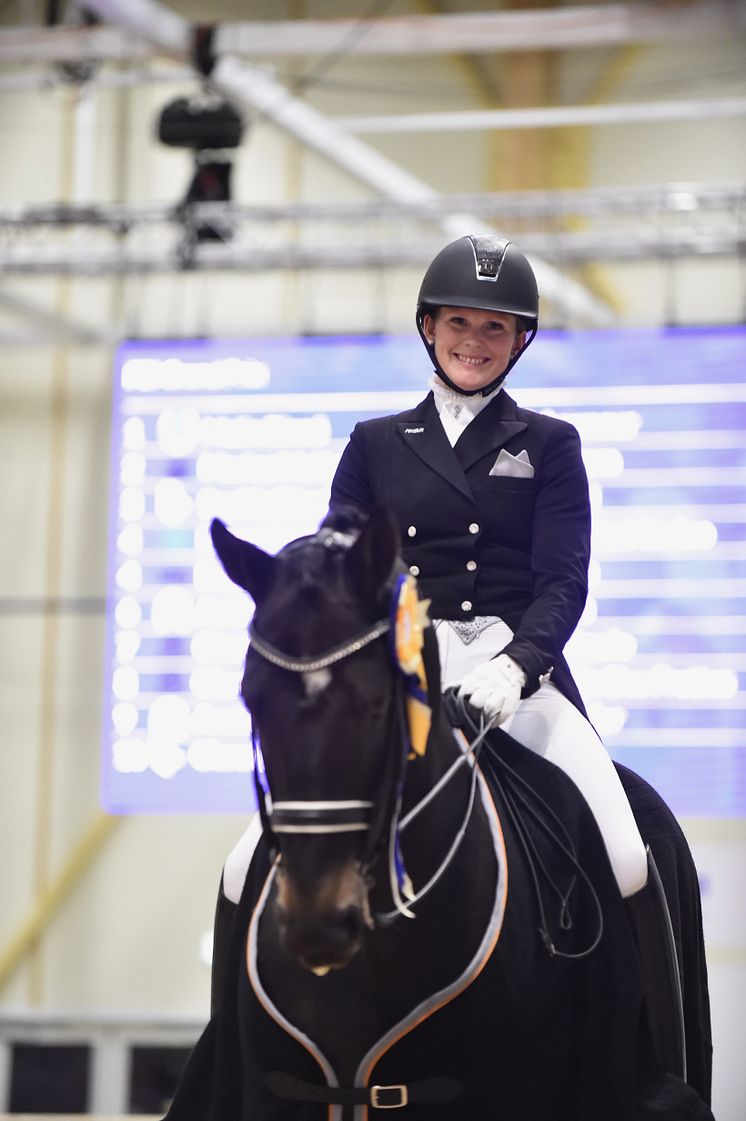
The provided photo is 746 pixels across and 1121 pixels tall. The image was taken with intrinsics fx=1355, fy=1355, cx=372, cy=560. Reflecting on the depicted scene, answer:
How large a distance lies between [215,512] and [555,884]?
3.96 metres

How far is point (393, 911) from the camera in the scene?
1.74m

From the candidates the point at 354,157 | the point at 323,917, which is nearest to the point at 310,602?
the point at 323,917

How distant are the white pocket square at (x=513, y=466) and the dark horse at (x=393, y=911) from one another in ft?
1.46

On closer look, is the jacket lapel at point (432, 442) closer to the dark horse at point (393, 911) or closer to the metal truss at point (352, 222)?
the dark horse at point (393, 911)

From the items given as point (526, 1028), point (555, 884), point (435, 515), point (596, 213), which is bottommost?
point (526, 1028)

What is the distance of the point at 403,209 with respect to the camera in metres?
5.80

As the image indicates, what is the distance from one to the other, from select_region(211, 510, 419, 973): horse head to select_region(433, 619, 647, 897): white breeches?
0.51 meters

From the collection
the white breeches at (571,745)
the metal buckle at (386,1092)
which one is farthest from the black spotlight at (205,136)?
the metal buckle at (386,1092)

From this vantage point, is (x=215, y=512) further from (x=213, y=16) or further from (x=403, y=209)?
(x=213, y=16)

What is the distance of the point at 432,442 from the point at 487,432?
0.33 ft

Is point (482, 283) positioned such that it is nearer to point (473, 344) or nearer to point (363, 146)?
point (473, 344)

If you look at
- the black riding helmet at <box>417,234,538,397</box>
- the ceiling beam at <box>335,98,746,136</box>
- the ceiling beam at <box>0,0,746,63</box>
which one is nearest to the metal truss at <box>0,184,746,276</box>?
the ceiling beam at <box>335,98,746,136</box>

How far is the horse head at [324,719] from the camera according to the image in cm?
154

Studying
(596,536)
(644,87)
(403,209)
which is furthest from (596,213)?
(644,87)
